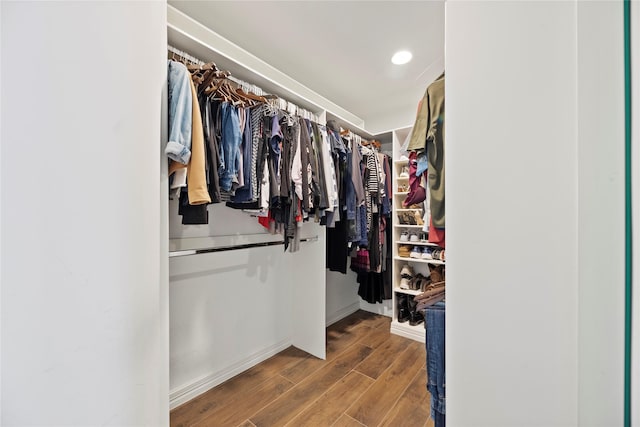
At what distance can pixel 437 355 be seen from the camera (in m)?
0.83

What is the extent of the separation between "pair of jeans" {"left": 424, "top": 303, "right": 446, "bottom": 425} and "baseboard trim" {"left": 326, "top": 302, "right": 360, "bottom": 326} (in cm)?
183

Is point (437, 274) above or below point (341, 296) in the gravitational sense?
above

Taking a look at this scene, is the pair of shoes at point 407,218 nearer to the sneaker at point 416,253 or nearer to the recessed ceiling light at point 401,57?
the sneaker at point 416,253

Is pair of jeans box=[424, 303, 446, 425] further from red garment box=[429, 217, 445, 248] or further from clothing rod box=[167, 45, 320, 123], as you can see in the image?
clothing rod box=[167, 45, 320, 123]

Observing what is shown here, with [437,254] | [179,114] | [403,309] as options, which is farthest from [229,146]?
[403,309]

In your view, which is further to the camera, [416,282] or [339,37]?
[416,282]

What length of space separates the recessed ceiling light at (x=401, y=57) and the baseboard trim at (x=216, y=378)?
8.20ft
